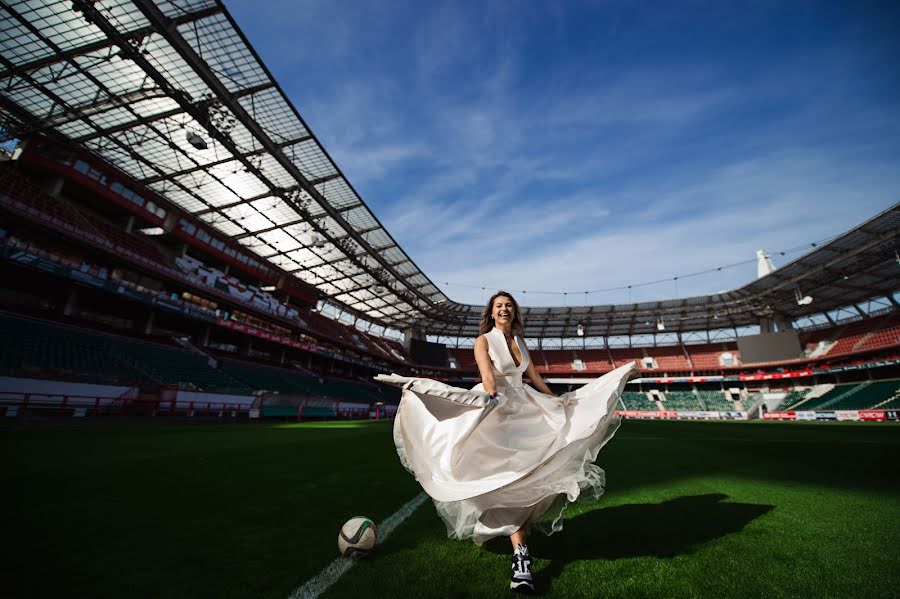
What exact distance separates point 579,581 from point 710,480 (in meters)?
3.81

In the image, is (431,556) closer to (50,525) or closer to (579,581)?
(579,581)

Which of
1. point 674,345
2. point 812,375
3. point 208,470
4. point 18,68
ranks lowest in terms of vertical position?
point 208,470

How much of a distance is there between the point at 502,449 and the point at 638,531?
4.29ft

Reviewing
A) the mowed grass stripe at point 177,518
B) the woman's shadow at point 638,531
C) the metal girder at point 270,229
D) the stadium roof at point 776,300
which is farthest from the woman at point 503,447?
the stadium roof at point 776,300

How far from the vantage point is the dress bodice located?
9.93ft

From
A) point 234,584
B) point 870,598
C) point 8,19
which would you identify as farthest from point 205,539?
point 8,19

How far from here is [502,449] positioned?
2.49 meters

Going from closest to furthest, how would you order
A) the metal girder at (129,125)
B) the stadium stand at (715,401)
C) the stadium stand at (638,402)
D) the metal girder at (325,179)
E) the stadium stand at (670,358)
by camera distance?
the metal girder at (129,125), the metal girder at (325,179), the stadium stand at (715,401), the stadium stand at (638,402), the stadium stand at (670,358)

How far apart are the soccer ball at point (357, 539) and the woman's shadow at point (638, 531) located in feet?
2.66

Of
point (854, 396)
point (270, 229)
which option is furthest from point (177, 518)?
point (854, 396)

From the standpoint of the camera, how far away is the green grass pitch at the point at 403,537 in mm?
1940

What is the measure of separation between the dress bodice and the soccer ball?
52.9 inches

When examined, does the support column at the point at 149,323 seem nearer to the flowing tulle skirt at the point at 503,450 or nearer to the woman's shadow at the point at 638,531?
the flowing tulle skirt at the point at 503,450

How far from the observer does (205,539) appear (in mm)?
2545
